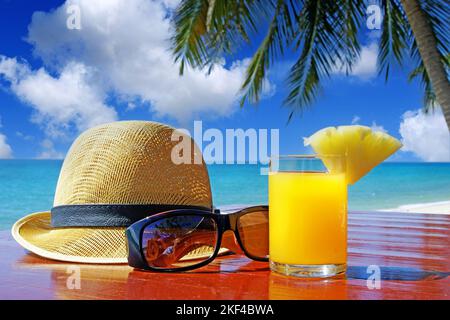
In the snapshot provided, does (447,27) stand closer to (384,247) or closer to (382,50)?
(382,50)

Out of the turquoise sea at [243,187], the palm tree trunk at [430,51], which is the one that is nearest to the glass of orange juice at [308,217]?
the palm tree trunk at [430,51]

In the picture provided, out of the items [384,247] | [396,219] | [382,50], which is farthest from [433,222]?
[382,50]

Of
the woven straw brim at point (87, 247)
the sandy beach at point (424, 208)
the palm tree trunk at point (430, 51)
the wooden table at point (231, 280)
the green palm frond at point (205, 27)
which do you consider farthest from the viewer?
the sandy beach at point (424, 208)

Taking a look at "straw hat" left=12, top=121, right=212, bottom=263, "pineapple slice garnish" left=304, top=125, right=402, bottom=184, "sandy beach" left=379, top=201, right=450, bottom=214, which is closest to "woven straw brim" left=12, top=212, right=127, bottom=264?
"straw hat" left=12, top=121, right=212, bottom=263

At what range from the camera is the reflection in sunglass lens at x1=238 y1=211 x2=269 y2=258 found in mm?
847

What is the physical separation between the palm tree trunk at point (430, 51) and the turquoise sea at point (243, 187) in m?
9.07

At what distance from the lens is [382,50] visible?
5.25m

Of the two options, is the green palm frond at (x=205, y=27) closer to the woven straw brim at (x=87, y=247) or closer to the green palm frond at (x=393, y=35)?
the green palm frond at (x=393, y=35)

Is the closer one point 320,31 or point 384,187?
point 320,31

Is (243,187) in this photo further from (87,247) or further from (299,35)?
(87,247)

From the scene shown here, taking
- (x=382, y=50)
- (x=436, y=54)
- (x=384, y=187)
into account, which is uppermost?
(x=382, y=50)

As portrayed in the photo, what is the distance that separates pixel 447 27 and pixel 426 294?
14.1 ft

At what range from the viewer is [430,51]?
11.5 ft

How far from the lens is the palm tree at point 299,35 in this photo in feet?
15.5
